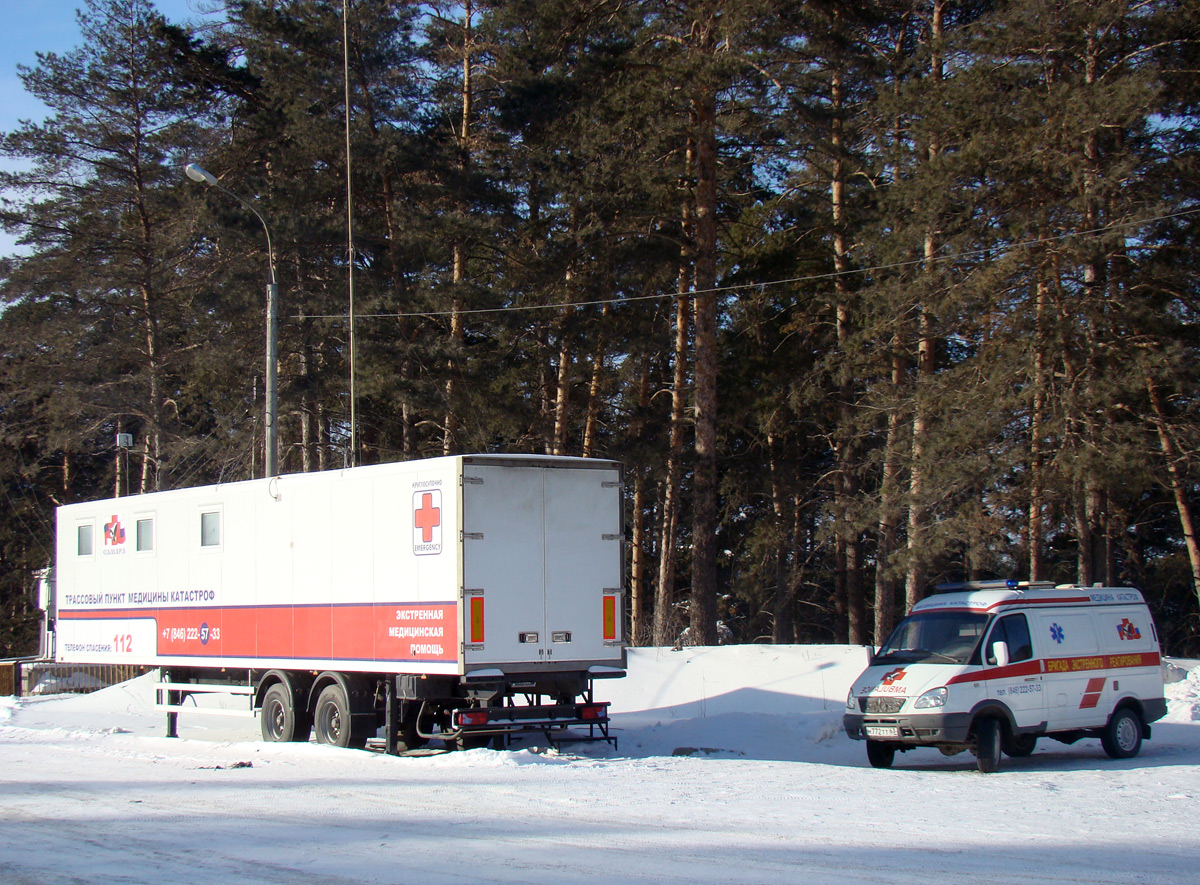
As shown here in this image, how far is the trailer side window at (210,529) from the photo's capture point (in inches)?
617

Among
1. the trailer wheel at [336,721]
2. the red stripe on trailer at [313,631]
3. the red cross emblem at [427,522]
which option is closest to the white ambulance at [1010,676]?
the red stripe on trailer at [313,631]

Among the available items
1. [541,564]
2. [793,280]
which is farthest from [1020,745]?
[793,280]

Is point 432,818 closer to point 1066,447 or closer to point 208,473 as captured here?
point 1066,447

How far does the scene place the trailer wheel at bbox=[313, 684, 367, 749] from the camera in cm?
1355

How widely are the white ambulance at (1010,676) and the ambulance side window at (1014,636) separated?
1cm

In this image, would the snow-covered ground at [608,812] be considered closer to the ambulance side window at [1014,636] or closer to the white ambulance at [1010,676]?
the white ambulance at [1010,676]

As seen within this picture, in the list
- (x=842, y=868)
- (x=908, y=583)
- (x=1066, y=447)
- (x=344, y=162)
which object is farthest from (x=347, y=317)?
(x=842, y=868)

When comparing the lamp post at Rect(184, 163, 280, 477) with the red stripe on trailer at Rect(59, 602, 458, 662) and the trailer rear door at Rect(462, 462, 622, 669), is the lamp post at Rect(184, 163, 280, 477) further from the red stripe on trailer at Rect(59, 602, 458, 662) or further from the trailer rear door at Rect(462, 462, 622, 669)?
the trailer rear door at Rect(462, 462, 622, 669)

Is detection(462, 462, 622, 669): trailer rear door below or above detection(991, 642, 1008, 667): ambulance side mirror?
above

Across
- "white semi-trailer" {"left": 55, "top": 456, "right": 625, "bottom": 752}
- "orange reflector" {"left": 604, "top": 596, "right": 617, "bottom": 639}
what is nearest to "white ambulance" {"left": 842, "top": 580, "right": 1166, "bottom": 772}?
"orange reflector" {"left": 604, "top": 596, "right": 617, "bottom": 639}

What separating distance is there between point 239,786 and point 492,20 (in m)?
20.5

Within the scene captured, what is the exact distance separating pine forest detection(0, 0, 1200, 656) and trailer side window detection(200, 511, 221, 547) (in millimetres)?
8034

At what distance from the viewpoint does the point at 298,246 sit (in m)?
26.6

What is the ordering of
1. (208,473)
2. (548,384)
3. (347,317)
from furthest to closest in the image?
(208,473) < (548,384) < (347,317)
